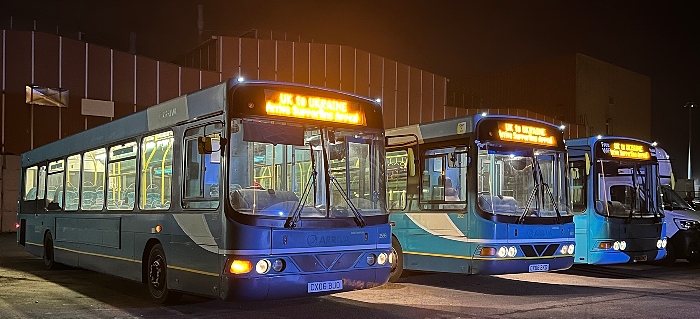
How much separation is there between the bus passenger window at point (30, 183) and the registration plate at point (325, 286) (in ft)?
33.3

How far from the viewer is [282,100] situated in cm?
887

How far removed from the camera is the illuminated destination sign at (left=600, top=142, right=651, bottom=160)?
46.6 ft

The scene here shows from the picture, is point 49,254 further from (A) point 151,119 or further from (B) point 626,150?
(B) point 626,150

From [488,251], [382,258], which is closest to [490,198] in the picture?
[488,251]

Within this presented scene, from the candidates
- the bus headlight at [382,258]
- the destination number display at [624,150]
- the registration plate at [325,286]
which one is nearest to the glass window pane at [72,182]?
the registration plate at [325,286]

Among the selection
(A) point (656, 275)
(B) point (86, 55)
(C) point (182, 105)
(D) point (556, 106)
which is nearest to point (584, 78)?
(D) point (556, 106)

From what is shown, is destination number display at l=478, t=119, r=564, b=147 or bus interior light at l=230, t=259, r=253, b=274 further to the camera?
destination number display at l=478, t=119, r=564, b=147

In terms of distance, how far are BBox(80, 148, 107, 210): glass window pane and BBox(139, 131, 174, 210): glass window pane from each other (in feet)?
5.87

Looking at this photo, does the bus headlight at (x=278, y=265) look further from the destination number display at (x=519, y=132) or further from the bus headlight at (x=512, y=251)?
the destination number display at (x=519, y=132)

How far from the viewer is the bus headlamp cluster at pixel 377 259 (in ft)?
30.6

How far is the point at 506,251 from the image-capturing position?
11.5 m

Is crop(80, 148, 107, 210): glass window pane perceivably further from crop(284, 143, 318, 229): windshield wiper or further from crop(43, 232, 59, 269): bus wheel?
crop(284, 143, 318, 229): windshield wiper

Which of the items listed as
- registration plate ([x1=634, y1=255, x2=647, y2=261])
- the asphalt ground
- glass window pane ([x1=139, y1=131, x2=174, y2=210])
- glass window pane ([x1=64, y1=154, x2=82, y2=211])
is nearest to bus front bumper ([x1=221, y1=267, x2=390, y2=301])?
the asphalt ground

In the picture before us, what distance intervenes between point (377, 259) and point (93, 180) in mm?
5791
